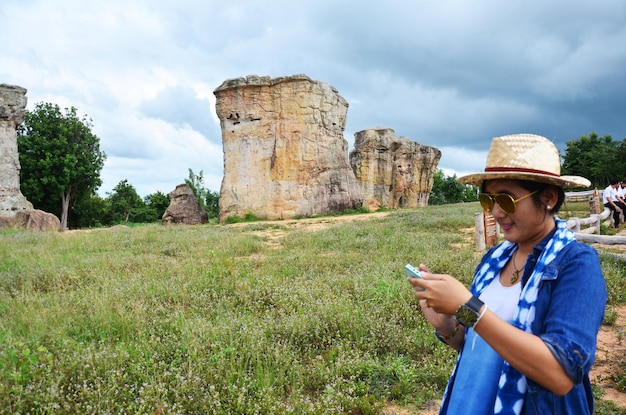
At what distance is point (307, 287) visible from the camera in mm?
6621

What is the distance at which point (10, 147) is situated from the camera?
26.9 meters

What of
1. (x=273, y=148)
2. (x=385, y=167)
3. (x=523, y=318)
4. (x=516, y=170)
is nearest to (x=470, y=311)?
(x=523, y=318)

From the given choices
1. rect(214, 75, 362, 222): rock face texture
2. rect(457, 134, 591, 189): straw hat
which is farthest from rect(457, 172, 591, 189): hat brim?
rect(214, 75, 362, 222): rock face texture

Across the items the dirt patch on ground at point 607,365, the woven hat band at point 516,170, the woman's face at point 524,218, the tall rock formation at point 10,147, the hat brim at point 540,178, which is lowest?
the dirt patch on ground at point 607,365

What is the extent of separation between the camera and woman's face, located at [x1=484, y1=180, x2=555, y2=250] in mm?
1775

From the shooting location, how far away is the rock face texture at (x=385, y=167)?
4212cm

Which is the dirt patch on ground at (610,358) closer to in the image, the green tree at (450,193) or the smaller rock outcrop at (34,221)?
the smaller rock outcrop at (34,221)

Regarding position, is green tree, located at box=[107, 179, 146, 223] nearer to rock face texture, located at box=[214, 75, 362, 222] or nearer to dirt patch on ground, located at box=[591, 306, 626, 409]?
rock face texture, located at box=[214, 75, 362, 222]

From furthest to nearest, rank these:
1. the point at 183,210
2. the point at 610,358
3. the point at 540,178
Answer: the point at 183,210 → the point at 610,358 → the point at 540,178

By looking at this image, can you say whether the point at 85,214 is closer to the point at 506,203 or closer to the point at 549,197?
the point at 506,203

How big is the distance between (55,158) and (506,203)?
37.1 meters

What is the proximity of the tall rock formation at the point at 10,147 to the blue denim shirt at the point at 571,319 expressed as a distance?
1263 inches

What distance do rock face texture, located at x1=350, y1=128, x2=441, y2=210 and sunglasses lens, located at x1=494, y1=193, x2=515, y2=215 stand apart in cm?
3753

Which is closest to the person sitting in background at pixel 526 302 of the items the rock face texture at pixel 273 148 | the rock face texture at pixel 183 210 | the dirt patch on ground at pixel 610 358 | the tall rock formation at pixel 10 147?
the dirt patch on ground at pixel 610 358
